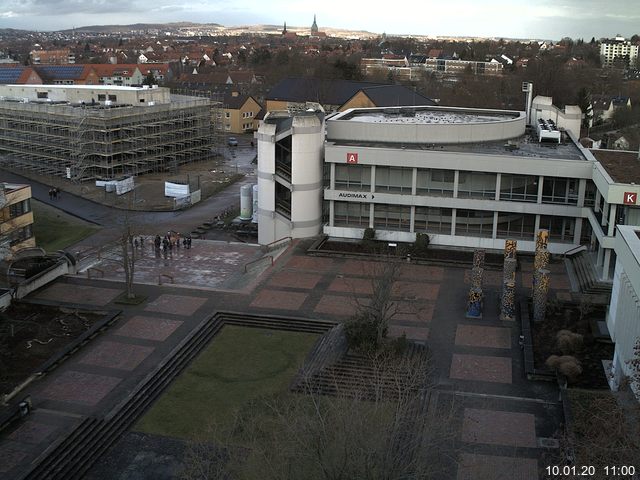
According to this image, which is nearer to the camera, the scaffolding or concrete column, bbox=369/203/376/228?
concrete column, bbox=369/203/376/228

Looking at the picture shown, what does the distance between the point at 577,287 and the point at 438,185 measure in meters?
10.3

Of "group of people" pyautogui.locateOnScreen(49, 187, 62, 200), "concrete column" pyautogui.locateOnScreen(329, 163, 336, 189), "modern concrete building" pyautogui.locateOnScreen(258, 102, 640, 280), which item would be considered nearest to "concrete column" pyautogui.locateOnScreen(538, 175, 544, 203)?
"modern concrete building" pyautogui.locateOnScreen(258, 102, 640, 280)

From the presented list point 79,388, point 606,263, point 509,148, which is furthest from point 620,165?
point 79,388

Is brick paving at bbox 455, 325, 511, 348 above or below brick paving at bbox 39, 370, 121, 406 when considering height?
above

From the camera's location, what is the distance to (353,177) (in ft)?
142

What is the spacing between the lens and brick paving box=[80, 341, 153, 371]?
89.4 feet

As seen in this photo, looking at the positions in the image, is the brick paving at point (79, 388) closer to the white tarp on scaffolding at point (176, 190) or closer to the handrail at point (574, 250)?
the handrail at point (574, 250)

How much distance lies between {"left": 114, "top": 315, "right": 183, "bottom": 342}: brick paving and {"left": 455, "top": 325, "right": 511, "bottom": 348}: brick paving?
1188cm

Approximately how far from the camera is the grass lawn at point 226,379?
2352 centimetres

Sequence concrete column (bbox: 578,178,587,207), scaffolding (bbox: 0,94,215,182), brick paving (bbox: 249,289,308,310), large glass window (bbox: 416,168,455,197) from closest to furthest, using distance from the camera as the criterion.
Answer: brick paving (bbox: 249,289,308,310)
concrete column (bbox: 578,178,587,207)
large glass window (bbox: 416,168,455,197)
scaffolding (bbox: 0,94,215,182)

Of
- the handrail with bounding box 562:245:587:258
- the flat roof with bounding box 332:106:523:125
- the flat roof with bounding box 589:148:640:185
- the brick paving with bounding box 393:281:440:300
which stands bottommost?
the brick paving with bounding box 393:281:440:300

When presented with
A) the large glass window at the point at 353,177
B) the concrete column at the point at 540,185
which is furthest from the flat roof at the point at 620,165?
the large glass window at the point at 353,177

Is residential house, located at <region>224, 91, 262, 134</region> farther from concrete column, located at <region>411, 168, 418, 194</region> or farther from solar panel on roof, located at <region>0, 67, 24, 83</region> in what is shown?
concrete column, located at <region>411, 168, 418, 194</region>

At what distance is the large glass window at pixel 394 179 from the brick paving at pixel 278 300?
431 inches
